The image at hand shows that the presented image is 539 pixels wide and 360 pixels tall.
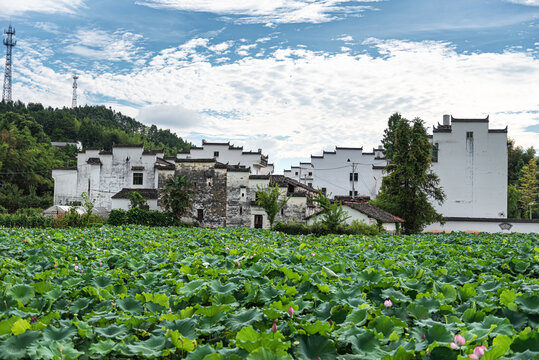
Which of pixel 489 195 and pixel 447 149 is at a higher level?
pixel 447 149

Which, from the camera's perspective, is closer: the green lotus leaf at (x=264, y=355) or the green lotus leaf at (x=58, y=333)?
the green lotus leaf at (x=264, y=355)

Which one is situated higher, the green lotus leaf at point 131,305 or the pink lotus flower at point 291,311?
the pink lotus flower at point 291,311

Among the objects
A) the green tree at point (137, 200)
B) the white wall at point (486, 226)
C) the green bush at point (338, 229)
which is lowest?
the white wall at point (486, 226)

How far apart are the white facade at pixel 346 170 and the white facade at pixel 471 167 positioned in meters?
8.61

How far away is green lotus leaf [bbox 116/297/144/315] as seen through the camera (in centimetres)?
342

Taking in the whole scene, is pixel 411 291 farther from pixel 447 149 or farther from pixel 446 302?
pixel 447 149

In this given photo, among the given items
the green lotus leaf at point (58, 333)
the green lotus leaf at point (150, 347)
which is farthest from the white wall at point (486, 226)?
the green lotus leaf at point (58, 333)

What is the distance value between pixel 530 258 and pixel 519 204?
57.8m

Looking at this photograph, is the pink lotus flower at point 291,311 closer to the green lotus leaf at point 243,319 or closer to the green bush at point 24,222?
the green lotus leaf at point 243,319

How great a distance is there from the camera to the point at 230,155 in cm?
4959

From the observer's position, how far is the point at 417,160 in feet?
106

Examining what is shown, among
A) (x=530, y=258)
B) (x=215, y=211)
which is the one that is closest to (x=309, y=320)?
(x=530, y=258)

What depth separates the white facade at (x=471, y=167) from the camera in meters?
39.0

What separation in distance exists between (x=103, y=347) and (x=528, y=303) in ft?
10.1
